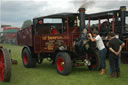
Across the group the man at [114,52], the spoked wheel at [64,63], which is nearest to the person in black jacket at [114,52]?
the man at [114,52]

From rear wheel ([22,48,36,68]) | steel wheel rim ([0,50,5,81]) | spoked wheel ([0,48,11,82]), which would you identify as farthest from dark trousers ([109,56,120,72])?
rear wheel ([22,48,36,68])

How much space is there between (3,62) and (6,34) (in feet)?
113

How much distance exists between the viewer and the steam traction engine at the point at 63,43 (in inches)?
238

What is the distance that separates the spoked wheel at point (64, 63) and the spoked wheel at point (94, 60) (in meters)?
1.17

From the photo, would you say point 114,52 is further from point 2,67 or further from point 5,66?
point 2,67

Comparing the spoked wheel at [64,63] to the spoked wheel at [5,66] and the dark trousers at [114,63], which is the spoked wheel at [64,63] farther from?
the spoked wheel at [5,66]

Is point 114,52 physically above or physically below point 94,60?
above

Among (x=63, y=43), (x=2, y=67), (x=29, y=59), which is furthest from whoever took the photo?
(x=29, y=59)

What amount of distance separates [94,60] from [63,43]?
139 cm

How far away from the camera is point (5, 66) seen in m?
4.48

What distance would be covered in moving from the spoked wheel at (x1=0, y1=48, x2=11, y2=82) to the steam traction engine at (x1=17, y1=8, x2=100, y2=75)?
6.13ft

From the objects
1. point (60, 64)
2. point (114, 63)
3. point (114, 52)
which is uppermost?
point (114, 52)

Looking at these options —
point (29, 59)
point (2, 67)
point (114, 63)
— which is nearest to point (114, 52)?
point (114, 63)

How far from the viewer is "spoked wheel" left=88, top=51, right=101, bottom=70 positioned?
6.45 meters
